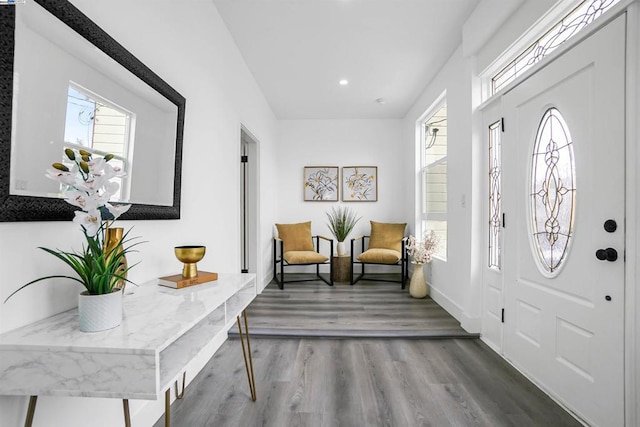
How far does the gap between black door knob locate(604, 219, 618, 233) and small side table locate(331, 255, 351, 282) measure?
3.33 meters

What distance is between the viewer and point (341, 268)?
454 cm

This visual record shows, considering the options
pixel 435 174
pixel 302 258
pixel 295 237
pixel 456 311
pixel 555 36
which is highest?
pixel 555 36

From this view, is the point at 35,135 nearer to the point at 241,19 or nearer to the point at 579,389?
the point at 241,19

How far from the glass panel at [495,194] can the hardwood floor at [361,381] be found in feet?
2.51

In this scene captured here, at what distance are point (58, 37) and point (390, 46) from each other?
2686mm

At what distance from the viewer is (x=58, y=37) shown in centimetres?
100

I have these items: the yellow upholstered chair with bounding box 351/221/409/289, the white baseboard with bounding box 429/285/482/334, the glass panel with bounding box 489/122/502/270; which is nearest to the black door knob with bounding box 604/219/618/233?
the glass panel with bounding box 489/122/502/270

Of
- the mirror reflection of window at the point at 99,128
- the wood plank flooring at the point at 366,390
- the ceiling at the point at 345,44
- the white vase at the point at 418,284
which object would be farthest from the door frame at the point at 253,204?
the mirror reflection of window at the point at 99,128

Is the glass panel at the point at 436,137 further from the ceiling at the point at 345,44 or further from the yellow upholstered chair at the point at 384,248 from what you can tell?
the yellow upholstered chair at the point at 384,248

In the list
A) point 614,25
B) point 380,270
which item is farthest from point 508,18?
point 380,270

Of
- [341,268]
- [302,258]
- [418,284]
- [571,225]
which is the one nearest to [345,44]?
[571,225]

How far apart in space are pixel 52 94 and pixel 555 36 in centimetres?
249

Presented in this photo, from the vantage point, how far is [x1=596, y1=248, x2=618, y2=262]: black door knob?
4.48ft

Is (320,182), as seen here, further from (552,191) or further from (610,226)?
(610,226)
